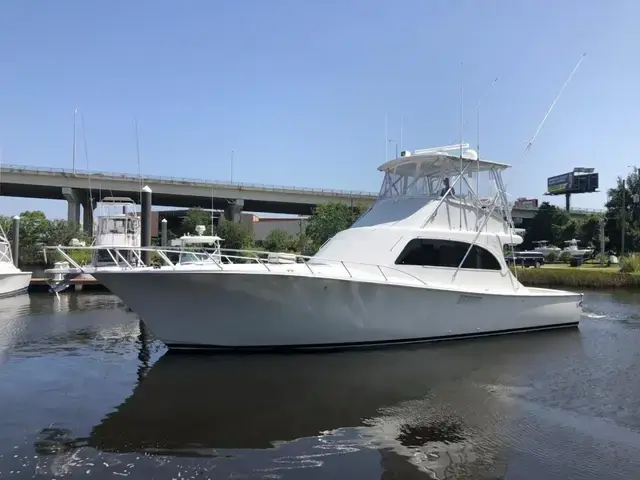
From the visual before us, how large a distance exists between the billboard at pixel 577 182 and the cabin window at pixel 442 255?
3434 inches

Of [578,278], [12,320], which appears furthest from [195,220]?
[578,278]

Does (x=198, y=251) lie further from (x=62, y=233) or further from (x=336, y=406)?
(x=62, y=233)

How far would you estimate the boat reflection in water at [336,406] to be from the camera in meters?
6.73

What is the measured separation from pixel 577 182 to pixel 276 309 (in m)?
92.6

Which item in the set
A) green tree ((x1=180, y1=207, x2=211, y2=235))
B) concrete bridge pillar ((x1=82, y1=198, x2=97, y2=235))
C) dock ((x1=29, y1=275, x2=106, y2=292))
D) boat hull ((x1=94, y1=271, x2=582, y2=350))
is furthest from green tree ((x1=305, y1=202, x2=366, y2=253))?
boat hull ((x1=94, y1=271, x2=582, y2=350))

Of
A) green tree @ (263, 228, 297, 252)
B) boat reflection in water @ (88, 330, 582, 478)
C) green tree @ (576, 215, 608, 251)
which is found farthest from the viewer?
green tree @ (576, 215, 608, 251)

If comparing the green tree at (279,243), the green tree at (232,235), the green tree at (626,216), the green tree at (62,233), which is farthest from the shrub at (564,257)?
the green tree at (62,233)

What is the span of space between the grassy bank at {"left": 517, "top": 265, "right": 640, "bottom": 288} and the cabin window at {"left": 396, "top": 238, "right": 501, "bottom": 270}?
738 inches

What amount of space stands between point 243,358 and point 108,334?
572 centimetres

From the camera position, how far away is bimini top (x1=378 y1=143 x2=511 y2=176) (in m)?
13.7

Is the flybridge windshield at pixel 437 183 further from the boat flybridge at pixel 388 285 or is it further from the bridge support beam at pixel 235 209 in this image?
the bridge support beam at pixel 235 209

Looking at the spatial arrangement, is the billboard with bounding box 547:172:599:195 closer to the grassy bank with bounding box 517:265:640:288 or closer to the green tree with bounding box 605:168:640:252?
the green tree with bounding box 605:168:640:252

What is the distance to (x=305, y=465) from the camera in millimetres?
6184

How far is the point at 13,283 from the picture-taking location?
1000 inches
